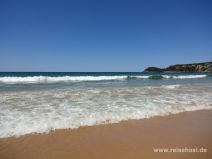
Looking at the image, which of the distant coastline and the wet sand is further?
the distant coastline

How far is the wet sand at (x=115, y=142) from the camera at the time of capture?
2.45 meters

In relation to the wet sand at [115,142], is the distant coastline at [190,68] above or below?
above

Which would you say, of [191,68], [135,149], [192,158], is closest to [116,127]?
[135,149]

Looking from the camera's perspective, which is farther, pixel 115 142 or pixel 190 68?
pixel 190 68

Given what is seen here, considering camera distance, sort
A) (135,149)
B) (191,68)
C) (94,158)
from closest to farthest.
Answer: (94,158)
(135,149)
(191,68)

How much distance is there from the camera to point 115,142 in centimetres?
283

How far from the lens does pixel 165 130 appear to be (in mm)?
3402

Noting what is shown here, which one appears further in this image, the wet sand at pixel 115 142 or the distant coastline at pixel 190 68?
the distant coastline at pixel 190 68

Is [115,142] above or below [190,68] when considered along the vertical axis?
below

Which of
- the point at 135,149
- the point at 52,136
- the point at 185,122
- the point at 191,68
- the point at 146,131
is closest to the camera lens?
the point at 135,149

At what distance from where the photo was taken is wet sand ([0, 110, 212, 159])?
8.05 ft

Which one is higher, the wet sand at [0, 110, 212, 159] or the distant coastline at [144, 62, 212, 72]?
the distant coastline at [144, 62, 212, 72]

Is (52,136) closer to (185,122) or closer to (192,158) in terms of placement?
(192,158)

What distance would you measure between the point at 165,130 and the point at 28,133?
2586 mm
